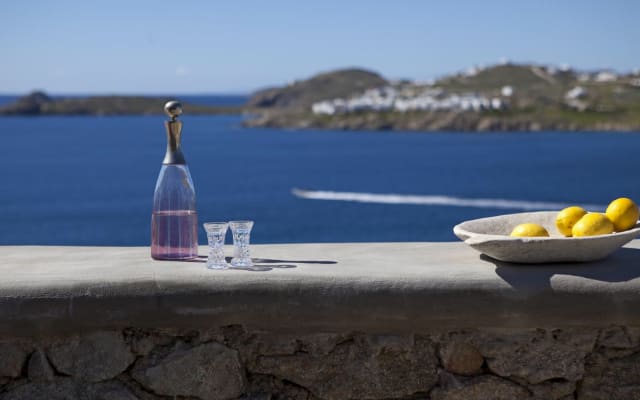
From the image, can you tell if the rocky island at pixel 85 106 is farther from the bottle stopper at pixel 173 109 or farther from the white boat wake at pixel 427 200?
the bottle stopper at pixel 173 109

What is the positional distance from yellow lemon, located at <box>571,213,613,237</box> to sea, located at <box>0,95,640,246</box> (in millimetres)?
34615

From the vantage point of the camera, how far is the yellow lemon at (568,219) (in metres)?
3.12

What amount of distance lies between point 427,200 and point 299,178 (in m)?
11.7

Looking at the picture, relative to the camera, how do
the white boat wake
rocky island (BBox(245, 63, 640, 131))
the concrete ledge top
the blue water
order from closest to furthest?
the concrete ledge top, the blue water, the white boat wake, rocky island (BBox(245, 63, 640, 131))

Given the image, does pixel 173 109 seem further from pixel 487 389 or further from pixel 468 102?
pixel 468 102

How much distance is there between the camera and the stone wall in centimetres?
280

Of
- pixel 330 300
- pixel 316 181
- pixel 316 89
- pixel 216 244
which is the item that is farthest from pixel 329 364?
pixel 316 89

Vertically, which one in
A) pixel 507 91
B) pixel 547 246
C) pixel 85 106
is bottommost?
pixel 547 246

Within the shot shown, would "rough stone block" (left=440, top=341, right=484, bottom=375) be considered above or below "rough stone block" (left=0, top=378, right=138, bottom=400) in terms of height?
above

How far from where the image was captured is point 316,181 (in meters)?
59.2

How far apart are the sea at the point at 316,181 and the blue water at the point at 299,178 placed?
11cm

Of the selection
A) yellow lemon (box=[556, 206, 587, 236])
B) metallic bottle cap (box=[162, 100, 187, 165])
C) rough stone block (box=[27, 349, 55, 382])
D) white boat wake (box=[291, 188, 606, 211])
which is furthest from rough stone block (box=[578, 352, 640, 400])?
white boat wake (box=[291, 188, 606, 211])

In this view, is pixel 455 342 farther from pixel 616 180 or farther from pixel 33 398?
pixel 616 180

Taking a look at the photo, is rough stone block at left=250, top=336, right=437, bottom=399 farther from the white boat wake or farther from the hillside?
the hillside
